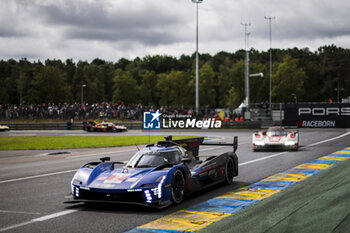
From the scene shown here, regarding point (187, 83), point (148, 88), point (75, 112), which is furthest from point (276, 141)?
point (148, 88)

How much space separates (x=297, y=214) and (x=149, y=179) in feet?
9.29

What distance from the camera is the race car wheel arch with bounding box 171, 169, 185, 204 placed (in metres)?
8.76

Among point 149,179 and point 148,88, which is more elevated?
point 148,88

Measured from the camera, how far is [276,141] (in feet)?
70.1

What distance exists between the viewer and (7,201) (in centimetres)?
972

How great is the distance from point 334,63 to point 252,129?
277ft

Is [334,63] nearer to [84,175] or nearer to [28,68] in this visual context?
[28,68]

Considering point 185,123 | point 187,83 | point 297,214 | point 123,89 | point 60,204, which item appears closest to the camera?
point 297,214

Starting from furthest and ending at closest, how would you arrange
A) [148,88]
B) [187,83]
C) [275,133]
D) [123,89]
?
[148,88], [187,83], [123,89], [275,133]

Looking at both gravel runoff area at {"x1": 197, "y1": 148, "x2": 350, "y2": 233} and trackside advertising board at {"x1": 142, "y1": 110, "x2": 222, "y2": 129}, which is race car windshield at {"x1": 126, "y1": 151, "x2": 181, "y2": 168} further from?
trackside advertising board at {"x1": 142, "y1": 110, "x2": 222, "y2": 129}

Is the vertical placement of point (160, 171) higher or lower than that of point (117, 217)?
higher

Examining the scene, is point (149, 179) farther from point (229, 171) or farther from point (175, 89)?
point (175, 89)

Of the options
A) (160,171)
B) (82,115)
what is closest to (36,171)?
(160,171)

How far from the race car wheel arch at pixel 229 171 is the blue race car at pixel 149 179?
0.63m
